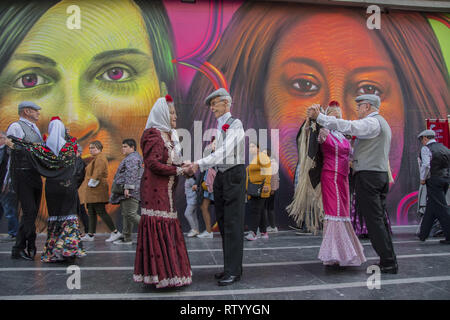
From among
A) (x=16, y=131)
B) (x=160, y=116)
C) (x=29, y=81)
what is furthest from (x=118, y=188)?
(x=29, y=81)

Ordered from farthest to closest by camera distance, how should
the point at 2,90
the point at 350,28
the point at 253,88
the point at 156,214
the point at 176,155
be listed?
1. the point at 350,28
2. the point at 253,88
3. the point at 2,90
4. the point at 176,155
5. the point at 156,214

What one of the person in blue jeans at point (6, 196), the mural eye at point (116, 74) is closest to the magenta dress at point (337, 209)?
the mural eye at point (116, 74)

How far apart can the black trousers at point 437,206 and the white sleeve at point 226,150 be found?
14.5 ft

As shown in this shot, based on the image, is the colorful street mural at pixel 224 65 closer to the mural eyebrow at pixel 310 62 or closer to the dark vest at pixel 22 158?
the mural eyebrow at pixel 310 62

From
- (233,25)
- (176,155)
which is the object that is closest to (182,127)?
(233,25)

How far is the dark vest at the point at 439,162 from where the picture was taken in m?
5.73

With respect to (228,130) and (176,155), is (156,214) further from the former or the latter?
(228,130)

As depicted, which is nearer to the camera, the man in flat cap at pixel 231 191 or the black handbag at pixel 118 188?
the man in flat cap at pixel 231 191

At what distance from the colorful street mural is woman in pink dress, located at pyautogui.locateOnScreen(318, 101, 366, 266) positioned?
3.67 metres

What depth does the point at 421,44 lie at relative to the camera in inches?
336

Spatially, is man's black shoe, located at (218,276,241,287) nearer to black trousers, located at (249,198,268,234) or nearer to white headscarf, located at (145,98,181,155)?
white headscarf, located at (145,98,181,155)
